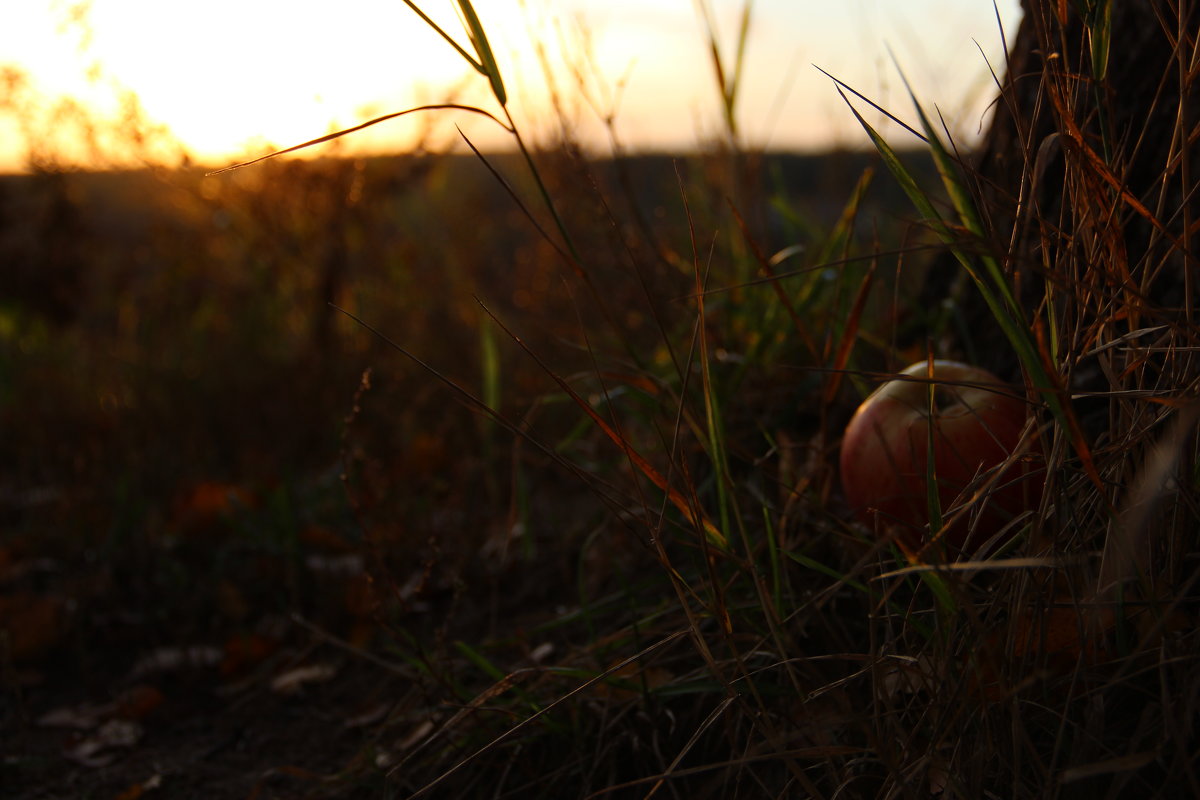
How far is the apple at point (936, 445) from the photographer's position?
3.58 feet

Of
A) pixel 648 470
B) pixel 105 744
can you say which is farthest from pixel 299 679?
pixel 648 470

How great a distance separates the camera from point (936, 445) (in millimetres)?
1148

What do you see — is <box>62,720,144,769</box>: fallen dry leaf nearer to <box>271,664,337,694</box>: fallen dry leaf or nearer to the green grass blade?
<box>271,664,337,694</box>: fallen dry leaf

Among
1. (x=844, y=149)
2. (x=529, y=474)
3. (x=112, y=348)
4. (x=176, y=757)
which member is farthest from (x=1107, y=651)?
(x=112, y=348)

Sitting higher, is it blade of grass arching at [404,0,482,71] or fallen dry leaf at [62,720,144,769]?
blade of grass arching at [404,0,482,71]

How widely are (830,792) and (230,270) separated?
4251mm

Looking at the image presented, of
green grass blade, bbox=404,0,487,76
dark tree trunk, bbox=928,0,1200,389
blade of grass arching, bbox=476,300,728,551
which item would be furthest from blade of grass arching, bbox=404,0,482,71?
dark tree trunk, bbox=928,0,1200,389

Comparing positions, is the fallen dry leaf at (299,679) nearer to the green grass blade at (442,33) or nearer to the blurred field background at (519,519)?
the blurred field background at (519,519)

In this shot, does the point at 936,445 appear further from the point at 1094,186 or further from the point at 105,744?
the point at 105,744

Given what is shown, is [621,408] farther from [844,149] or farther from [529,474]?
[844,149]

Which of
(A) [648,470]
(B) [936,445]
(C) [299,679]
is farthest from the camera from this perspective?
(C) [299,679]

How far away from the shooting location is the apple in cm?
109

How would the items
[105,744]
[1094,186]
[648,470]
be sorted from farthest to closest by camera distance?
1. [105,744]
2. [648,470]
3. [1094,186]

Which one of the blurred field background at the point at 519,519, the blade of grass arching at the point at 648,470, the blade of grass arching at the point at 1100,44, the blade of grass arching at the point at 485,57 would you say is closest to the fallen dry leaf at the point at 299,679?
the blurred field background at the point at 519,519
